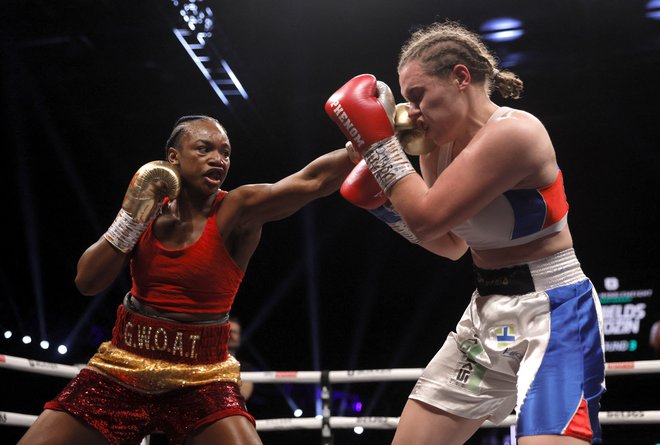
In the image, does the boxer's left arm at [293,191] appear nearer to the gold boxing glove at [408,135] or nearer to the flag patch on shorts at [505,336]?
the gold boxing glove at [408,135]

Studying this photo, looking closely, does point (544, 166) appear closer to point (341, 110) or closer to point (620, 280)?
point (341, 110)

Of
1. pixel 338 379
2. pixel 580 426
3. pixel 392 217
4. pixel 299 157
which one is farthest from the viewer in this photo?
pixel 299 157

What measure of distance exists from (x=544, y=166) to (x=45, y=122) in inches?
272

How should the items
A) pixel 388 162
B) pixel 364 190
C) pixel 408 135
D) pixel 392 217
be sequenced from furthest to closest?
pixel 392 217 → pixel 364 190 → pixel 408 135 → pixel 388 162

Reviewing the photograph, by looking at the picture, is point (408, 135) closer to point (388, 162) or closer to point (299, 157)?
point (388, 162)

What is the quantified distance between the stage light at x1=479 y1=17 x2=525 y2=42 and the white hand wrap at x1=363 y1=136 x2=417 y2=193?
4.76 meters

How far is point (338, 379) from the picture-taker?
328 centimetres

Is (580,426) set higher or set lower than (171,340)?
lower

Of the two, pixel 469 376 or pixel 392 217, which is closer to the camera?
pixel 469 376

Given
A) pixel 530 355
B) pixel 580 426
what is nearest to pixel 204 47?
pixel 530 355

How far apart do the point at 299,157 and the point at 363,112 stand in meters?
6.84

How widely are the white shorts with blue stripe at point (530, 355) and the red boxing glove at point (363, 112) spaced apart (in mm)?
462

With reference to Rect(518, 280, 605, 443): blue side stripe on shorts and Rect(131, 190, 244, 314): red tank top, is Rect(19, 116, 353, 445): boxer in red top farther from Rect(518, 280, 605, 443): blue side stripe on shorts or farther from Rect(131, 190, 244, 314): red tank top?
Rect(518, 280, 605, 443): blue side stripe on shorts

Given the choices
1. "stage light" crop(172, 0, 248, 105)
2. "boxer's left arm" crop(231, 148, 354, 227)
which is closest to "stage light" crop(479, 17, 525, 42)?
"stage light" crop(172, 0, 248, 105)
